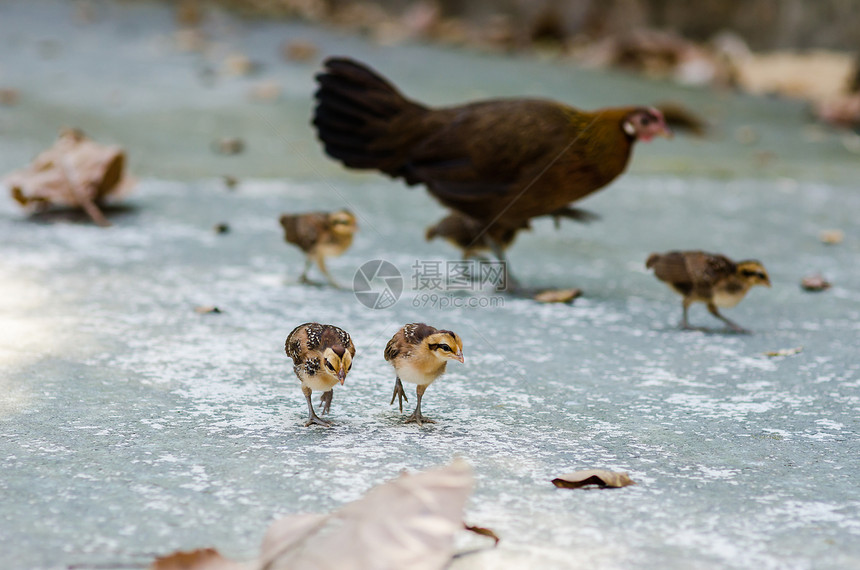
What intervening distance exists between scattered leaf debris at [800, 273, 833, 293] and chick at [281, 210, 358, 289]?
1.73 meters

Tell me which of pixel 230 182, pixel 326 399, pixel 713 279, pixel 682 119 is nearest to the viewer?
pixel 326 399

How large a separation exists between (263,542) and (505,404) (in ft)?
3.37

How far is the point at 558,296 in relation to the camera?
3562 millimetres

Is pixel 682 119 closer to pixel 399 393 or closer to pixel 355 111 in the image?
Result: pixel 355 111

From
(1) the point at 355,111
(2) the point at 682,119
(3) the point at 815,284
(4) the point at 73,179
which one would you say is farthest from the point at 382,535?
(2) the point at 682,119

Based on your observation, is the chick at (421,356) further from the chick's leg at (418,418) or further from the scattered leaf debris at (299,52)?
the scattered leaf debris at (299,52)

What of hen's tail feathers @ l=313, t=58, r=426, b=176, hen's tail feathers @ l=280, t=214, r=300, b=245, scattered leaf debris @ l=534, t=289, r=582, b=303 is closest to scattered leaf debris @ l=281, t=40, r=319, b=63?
hen's tail feathers @ l=313, t=58, r=426, b=176

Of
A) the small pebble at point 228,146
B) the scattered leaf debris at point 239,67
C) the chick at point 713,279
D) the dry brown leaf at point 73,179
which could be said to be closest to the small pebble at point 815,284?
the chick at point 713,279

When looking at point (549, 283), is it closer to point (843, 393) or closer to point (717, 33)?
point (843, 393)

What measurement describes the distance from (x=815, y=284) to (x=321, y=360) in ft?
7.31

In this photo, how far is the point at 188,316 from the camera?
10.4 ft

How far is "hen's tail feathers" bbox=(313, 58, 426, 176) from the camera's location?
167 inches

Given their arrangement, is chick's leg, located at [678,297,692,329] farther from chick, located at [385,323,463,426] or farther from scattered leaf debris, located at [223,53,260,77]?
scattered leaf debris, located at [223,53,260,77]

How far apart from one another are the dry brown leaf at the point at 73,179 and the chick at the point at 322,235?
1.10 metres
